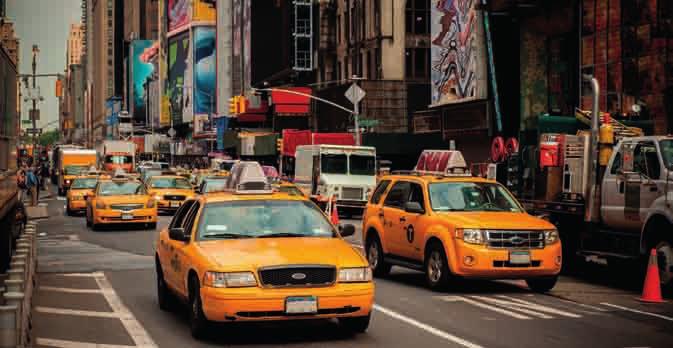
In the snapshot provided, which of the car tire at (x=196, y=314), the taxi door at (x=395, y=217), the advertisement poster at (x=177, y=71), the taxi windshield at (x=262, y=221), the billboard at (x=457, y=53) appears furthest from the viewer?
the advertisement poster at (x=177, y=71)

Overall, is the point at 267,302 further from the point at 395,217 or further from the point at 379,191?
the point at 379,191

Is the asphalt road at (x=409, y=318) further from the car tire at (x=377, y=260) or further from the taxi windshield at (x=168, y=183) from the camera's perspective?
the taxi windshield at (x=168, y=183)

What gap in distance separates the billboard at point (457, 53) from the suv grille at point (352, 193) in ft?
46.5

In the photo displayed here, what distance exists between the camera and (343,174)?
44.0 meters

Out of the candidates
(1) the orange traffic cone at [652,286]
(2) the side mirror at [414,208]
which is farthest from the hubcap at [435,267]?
(1) the orange traffic cone at [652,286]

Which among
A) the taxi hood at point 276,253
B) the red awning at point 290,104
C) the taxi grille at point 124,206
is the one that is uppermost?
the red awning at point 290,104

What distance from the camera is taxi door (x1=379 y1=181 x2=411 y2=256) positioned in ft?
58.2

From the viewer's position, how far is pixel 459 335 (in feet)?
39.2

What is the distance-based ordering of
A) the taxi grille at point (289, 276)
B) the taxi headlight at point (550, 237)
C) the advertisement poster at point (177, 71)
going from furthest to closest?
the advertisement poster at point (177, 71)
the taxi headlight at point (550, 237)
the taxi grille at point (289, 276)

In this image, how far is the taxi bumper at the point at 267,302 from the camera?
1080 centimetres

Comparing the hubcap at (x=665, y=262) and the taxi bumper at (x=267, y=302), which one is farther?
the hubcap at (x=665, y=262)

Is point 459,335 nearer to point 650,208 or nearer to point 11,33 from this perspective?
point 650,208

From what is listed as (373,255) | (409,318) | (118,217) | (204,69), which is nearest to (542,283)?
(373,255)

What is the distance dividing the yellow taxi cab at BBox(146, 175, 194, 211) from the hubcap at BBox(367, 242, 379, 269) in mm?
22610
